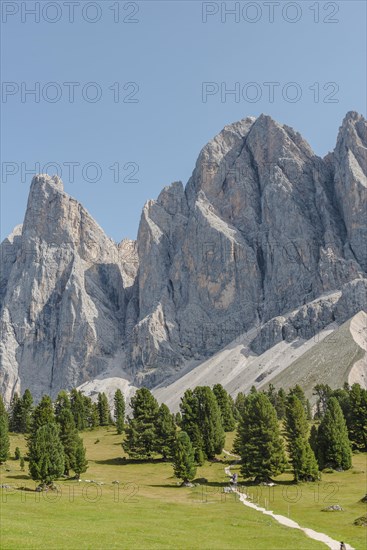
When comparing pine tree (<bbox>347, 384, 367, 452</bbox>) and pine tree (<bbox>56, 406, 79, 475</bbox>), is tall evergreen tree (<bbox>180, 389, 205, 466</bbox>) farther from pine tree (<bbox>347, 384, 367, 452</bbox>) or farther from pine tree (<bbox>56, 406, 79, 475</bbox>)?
pine tree (<bbox>347, 384, 367, 452</bbox>)

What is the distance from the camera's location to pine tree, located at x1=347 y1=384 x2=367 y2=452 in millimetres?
91062

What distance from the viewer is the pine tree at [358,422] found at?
91062 mm

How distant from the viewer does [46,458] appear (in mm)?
60469

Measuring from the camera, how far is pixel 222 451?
95000mm

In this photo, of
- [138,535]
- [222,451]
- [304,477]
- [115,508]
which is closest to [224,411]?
[222,451]

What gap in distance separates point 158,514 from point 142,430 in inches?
1807

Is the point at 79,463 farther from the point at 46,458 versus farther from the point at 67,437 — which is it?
the point at 46,458

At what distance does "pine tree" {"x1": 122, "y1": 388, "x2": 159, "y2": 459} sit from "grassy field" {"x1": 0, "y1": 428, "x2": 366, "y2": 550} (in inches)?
402

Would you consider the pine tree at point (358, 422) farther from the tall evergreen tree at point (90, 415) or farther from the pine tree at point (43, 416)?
the tall evergreen tree at point (90, 415)

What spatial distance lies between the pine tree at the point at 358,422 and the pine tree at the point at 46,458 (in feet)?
164

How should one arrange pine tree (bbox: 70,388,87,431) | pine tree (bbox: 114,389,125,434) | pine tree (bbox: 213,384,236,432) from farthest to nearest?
pine tree (bbox: 70,388,87,431)
pine tree (bbox: 114,389,125,434)
pine tree (bbox: 213,384,236,432)

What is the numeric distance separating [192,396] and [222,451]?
34.2 ft

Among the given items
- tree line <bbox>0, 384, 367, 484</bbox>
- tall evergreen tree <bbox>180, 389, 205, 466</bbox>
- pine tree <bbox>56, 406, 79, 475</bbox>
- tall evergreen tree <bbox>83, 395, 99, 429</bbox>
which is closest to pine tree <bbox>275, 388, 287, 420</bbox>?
tree line <bbox>0, 384, 367, 484</bbox>

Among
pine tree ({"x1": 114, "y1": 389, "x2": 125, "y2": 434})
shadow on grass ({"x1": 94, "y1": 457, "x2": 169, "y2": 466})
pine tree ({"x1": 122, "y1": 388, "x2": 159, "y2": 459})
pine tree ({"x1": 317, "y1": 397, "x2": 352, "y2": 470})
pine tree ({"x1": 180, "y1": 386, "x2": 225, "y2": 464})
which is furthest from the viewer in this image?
pine tree ({"x1": 114, "y1": 389, "x2": 125, "y2": 434})
